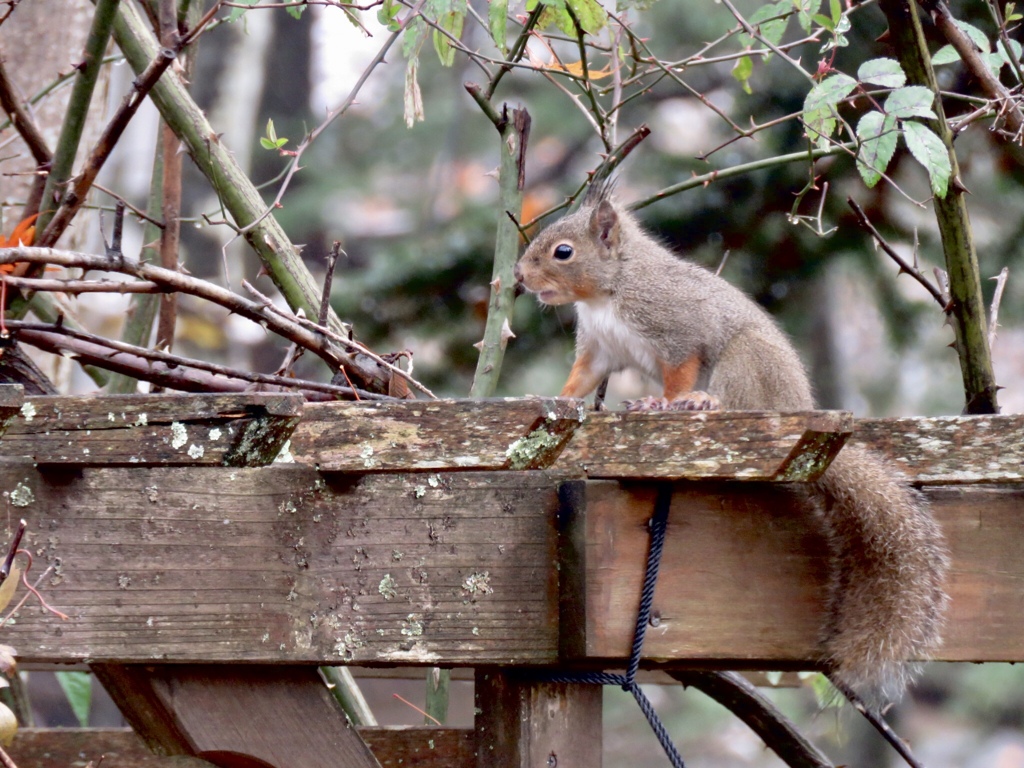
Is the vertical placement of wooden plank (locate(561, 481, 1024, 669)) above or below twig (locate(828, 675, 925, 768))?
above

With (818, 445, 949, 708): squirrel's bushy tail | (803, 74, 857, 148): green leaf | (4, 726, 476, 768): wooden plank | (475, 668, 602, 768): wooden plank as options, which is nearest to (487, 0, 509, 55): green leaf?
(803, 74, 857, 148): green leaf

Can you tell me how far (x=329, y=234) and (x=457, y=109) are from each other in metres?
1.94

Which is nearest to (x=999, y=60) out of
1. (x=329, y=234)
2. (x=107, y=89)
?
(x=107, y=89)

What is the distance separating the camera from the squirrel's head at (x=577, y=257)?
2.94 m

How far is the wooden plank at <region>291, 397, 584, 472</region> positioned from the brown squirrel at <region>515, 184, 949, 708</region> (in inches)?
16.4

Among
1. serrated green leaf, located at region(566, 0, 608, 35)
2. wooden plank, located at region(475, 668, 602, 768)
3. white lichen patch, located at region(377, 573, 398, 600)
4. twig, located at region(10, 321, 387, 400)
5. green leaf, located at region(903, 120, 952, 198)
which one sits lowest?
wooden plank, located at region(475, 668, 602, 768)

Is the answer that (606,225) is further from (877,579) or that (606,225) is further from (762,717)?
(877,579)

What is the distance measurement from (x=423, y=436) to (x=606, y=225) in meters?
1.77

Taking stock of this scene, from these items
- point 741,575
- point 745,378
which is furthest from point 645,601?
point 745,378

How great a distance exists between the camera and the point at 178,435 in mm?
1243

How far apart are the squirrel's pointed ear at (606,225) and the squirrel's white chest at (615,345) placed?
0.66 feet

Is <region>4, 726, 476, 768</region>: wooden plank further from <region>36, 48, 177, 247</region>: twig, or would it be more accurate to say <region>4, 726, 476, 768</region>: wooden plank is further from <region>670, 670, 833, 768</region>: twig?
<region>36, 48, 177, 247</region>: twig

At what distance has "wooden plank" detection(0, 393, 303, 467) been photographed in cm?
124

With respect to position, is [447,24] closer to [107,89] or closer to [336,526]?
[336,526]
